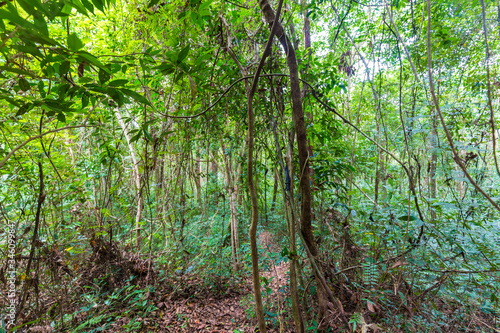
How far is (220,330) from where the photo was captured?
248 cm

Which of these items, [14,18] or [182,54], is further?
[182,54]

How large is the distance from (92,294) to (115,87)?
306 centimetres

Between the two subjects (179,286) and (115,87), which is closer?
(115,87)

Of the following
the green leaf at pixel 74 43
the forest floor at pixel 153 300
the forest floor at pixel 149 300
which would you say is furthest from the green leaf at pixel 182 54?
the forest floor at pixel 153 300

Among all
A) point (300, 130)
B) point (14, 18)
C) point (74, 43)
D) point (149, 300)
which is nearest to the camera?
point (14, 18)

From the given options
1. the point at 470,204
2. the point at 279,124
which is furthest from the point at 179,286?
the point at 470,204

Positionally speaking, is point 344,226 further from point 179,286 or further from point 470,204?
point 179,286

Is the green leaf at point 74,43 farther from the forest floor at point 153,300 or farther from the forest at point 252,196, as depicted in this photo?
the forest floor at point 153,300

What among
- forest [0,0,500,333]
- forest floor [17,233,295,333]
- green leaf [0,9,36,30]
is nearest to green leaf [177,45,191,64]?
forest [0,0,500,333]

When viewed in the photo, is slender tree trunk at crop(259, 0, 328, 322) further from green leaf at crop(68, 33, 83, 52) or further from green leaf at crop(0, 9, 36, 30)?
green leaf at crop(0, 9, 36, 30)

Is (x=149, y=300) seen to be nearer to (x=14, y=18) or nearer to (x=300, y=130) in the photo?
(x=300, y=130)

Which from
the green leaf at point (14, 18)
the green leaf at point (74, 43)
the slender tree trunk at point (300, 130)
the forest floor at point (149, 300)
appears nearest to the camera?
the green leaf at point (14, 18)

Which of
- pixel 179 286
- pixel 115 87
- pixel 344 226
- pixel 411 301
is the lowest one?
pixel 179 286

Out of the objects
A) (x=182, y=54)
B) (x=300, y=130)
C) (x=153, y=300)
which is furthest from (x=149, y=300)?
(x=182, y=54)
